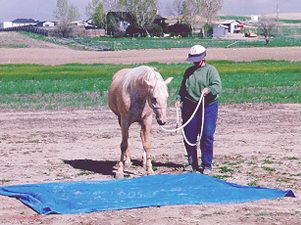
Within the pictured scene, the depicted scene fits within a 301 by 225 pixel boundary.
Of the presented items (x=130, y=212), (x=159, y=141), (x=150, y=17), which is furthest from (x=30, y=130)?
(x=150, y=17)

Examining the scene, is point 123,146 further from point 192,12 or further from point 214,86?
point 192,12

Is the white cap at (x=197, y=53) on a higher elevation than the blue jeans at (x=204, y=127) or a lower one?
higher

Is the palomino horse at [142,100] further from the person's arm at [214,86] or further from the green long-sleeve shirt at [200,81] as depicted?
the person's arm at [214,86]

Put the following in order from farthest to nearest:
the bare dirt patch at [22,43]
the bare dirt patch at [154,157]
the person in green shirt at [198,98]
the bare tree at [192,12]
A: 1. the bare tree at [192,12]
2. the bare dirt patch at [22,43]
3. the person in green shirt at [198,98]
4. the bare dirt patch at [154,157]

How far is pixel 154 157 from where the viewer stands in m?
14.6

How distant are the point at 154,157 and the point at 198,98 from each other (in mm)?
2590

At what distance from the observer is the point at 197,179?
11523mm

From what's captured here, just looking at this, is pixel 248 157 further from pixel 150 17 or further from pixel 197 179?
pixel 150 17

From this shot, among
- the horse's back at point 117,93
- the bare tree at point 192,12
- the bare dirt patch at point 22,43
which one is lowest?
the bare dirt patch at point 22,43

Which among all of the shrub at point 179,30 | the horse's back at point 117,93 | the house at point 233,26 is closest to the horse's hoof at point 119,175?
the horse's back at point 117,93

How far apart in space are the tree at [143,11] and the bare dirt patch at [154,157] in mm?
104666

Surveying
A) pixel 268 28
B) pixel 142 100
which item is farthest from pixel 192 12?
pixel 142 100

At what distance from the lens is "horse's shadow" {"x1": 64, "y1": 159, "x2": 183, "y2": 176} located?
13117 millimetres

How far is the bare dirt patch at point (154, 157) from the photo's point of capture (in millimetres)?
9492
